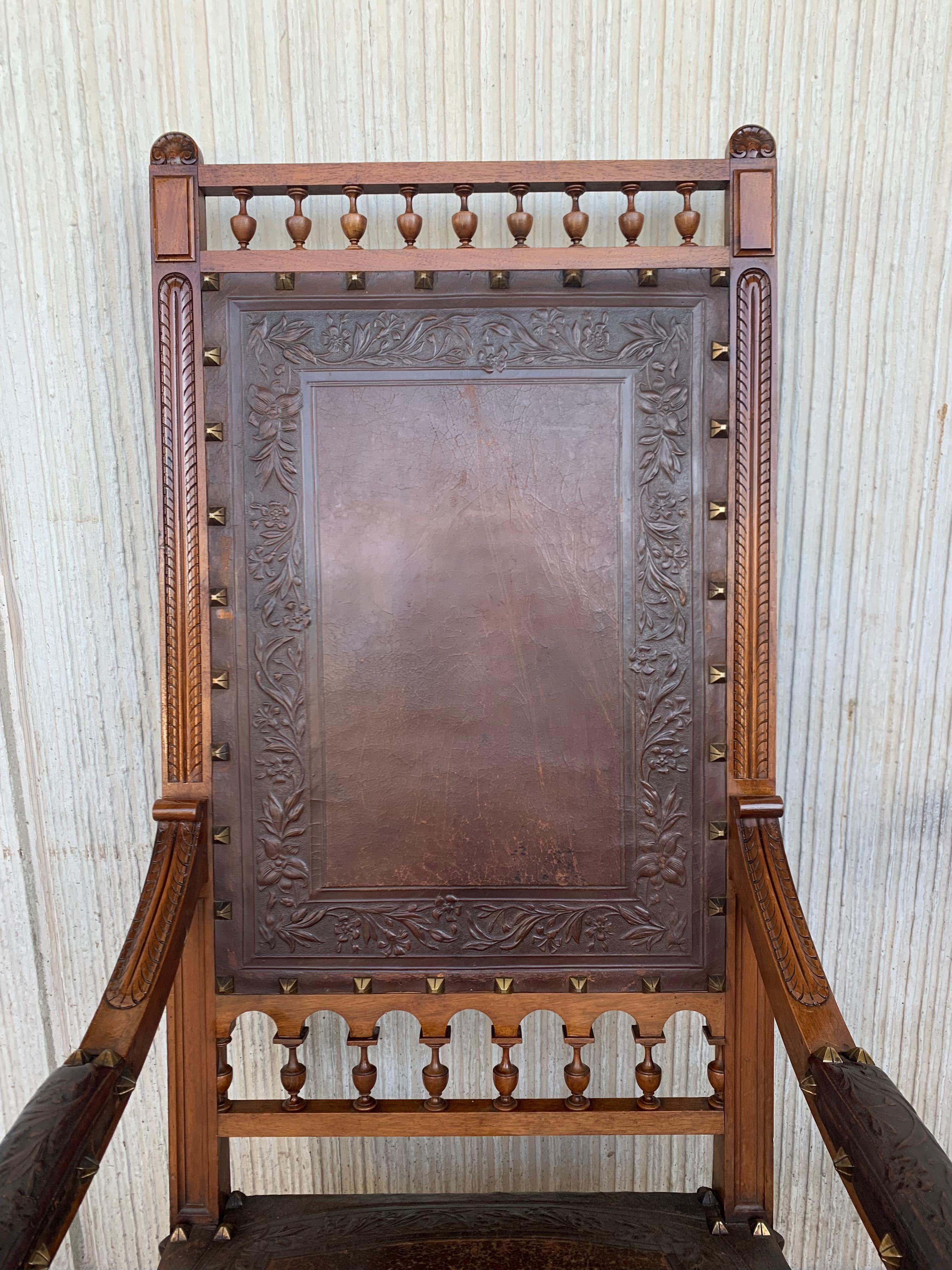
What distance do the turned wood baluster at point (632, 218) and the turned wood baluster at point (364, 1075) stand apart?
36.5 inches

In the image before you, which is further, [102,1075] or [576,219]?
[576,219]

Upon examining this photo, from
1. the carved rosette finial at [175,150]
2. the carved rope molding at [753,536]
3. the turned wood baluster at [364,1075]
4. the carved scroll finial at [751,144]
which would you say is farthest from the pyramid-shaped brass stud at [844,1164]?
the carved rosette finial at [175,150]

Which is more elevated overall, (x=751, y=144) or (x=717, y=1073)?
(x=751, y=144)

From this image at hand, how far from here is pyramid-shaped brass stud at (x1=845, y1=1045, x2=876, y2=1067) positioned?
29.8 inches

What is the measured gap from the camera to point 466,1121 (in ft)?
3.24

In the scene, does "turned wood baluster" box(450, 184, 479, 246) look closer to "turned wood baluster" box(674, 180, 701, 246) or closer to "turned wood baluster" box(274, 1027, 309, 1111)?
"turned wood baluster" box(674, 180, 701, 246)

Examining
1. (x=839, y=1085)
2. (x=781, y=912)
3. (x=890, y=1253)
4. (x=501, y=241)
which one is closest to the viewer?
(x=890, y=1253)

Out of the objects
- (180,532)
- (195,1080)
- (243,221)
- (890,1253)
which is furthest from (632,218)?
(195,1080)

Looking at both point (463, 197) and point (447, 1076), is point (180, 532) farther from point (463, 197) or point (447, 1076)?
point (447, 1076)

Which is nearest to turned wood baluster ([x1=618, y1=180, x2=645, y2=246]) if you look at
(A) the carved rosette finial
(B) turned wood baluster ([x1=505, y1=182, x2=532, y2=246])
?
(B) turned wood baluster ([x1=505, y1=182, x2=532, y2=246])

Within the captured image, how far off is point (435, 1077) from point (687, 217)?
99 centimetres

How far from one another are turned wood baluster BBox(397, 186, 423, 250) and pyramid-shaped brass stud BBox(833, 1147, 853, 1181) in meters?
0.94

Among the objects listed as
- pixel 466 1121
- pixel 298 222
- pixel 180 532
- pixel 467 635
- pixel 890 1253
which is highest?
pixel 298 222

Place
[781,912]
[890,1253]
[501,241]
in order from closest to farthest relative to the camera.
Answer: [890,1253], [781,912], [501,241]
